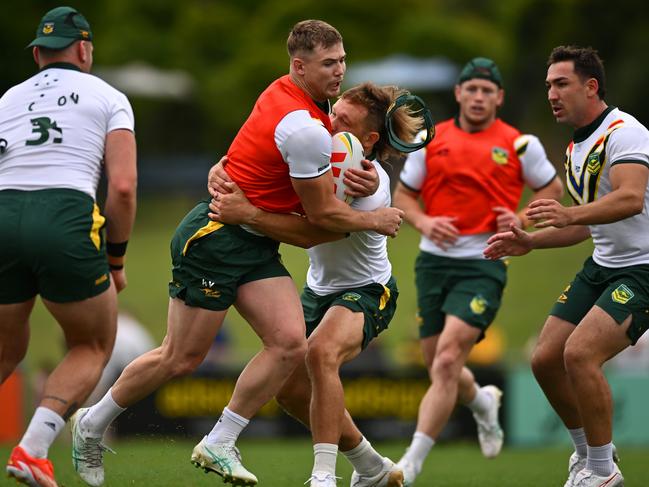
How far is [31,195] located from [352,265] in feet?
6.62

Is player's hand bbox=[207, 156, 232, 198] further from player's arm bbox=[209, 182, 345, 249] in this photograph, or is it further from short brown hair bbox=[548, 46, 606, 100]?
Answer: short brown hair bbox=[548, 46, 606, 100]

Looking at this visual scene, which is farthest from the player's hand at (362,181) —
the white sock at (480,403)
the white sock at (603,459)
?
the white sock at (480,403)

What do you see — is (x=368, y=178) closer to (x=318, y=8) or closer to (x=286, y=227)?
(x=286, y=227)

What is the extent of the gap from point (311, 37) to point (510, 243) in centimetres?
174

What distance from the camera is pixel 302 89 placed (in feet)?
21.4

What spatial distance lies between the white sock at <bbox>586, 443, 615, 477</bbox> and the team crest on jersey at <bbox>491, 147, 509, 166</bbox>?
9.22 feet

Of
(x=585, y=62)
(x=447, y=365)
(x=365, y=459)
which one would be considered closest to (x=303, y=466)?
(x=447, y=365)

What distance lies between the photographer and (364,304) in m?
6.86

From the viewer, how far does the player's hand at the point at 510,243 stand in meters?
6.85

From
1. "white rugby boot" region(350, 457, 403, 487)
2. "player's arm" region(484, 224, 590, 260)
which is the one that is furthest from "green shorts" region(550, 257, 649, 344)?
"white rugby boot" region(350, 457, 403, 487)

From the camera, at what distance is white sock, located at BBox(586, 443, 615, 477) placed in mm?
6801

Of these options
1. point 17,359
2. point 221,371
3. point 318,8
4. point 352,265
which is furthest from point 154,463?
point 318,8

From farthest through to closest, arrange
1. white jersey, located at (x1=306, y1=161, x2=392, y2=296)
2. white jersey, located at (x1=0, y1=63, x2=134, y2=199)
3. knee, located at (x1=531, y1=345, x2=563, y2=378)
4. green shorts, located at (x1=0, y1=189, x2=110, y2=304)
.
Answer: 1. knee, located at (x1=531, y1=345, x2=563, y2=378)
2. white jersey, located at (x1=306, y1=161, x2=392, y2=296)
3. white jersey, located at (x1=0, y1=63, x2=134, y2=199)
4. green shorts, located at (x1=0, y1=189, x2=110, y2=304)

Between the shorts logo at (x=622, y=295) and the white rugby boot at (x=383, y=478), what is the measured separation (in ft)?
5.62
